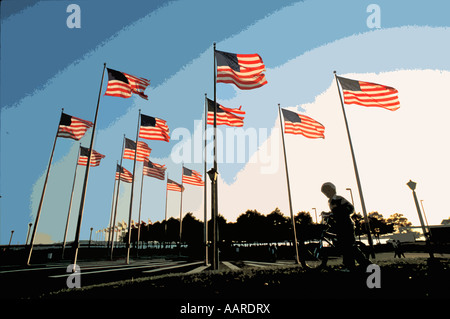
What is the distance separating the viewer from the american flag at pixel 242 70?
13.1 meters

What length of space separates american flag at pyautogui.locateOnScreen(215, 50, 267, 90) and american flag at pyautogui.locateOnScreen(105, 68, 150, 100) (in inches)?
226

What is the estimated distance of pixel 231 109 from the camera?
50.8 feet

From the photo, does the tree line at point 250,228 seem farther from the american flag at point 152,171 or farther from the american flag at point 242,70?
the american flag at point 242,70

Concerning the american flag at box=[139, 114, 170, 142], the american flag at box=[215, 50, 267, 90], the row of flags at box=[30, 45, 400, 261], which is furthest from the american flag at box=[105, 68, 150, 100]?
the american flag at box=[215, 50, 267, 90]

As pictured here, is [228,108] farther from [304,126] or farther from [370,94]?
[370,94]

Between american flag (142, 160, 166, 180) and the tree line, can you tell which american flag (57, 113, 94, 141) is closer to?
american flag (142, 160, 166, 180)

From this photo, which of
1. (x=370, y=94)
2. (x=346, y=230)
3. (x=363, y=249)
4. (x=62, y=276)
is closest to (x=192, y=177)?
(x=62, y=276)

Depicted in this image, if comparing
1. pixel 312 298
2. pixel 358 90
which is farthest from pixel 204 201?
pixel 312 298

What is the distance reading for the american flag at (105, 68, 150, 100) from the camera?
14750 millimetres

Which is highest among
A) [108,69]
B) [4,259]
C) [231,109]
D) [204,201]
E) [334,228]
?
[108,69]

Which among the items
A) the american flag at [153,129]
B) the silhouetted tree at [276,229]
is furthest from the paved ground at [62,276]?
the silhouetted tree at [276,229]
